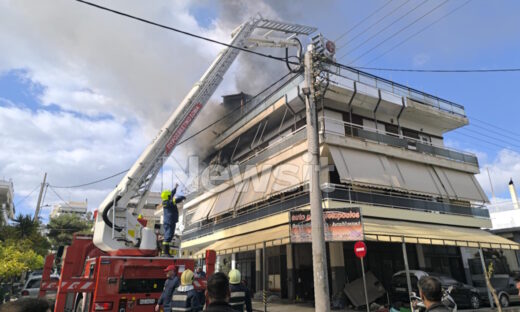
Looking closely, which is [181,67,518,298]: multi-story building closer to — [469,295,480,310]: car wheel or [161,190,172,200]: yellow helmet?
[469,295,480,310]: car wheel

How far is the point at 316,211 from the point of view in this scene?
344 inches

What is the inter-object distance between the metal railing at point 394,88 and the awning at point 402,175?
12.8 ft

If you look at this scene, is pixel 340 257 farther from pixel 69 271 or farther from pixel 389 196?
pixel 69 271

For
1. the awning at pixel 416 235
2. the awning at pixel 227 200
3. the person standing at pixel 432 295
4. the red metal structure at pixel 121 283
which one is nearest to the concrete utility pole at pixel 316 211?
the red metal structure at pixel 121 283

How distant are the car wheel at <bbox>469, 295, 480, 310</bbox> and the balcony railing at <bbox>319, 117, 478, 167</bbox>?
7686 millimetres

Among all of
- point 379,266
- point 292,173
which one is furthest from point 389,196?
point 292,173

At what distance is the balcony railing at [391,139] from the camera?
16.7 m

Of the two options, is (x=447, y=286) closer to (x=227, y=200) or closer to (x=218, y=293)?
(x=227, y=200)

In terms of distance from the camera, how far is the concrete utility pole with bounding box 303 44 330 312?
805 cm

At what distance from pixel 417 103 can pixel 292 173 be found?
375 inches

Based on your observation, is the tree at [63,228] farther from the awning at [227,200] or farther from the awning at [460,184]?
the awning at [460,184]

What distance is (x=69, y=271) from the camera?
368 inches

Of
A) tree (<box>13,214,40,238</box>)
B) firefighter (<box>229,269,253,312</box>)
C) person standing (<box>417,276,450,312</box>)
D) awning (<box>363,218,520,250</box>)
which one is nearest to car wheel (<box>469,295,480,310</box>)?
awning (<box>363,218,520,250</box>)

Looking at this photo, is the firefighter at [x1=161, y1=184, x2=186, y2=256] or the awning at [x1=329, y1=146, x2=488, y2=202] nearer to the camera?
the firefighter at [x1=161, y1=184, x2=186, y2=256]
